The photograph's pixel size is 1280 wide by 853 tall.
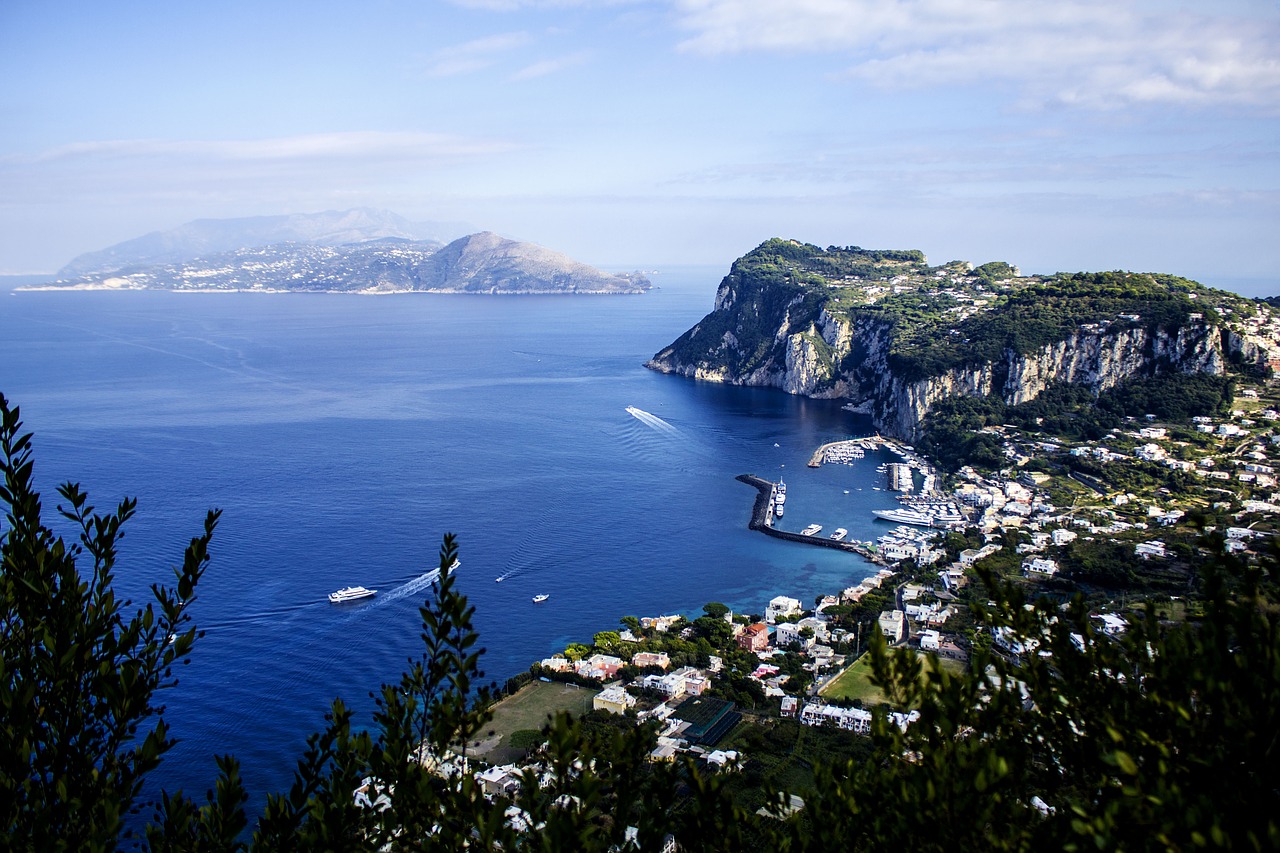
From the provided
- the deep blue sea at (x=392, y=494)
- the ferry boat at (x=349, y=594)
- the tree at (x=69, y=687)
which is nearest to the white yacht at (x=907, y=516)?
the deep blue sea at (x=392, y=494)

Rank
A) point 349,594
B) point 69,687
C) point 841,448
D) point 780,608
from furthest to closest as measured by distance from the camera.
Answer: point 841,448 → point 780,608 → point 349,594 → point 69,687

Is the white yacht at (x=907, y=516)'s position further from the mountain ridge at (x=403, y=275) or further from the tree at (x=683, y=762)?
the mountain ridge at (x=403, y=275)

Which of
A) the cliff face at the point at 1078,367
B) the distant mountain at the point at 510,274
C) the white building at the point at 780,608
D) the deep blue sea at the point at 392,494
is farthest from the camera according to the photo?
the distant mountain at the point at 510,274

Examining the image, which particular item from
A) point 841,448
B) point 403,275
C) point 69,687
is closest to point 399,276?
point 403,275

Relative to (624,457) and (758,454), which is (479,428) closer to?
(624,457)

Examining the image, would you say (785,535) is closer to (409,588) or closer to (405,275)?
(409,588)

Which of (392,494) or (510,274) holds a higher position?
(510,274)
